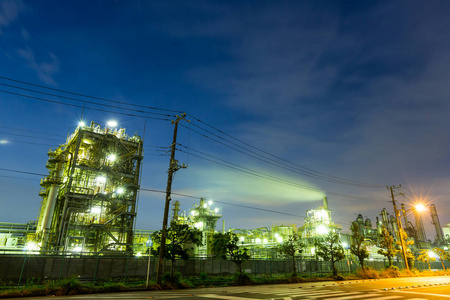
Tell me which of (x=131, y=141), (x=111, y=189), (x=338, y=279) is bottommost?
(x=338, y=279)

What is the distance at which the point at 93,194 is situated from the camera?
4484cm

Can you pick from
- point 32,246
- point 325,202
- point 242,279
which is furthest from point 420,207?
point 32,246

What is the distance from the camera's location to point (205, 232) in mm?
65250

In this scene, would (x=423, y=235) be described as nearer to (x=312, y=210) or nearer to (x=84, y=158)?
(x=312, y=210)

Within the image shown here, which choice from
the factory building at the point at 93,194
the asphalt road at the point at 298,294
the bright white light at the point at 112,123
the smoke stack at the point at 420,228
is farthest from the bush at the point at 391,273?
the smoke stack at the point at 420,228

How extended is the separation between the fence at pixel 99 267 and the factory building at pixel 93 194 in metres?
14.1

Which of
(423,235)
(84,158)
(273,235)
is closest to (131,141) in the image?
(84,158)

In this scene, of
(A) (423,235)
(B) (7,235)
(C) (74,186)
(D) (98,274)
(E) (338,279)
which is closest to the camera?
(D) (98,274)

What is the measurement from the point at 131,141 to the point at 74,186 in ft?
44.8

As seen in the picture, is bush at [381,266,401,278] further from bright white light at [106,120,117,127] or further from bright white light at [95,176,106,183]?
bright white light at [106,120,117,127]

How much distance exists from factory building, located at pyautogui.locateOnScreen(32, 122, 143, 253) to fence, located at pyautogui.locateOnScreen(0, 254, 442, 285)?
1407cm

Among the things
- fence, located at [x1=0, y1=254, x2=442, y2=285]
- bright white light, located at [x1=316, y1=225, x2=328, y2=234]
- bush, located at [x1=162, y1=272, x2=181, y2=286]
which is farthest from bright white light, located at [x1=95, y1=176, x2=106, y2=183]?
bright white light, located at [x1=316, y1=225, x2=328, y2=234]

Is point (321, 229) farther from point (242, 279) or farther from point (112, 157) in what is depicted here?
point (112, 157)

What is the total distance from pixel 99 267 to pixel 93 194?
68.7ft
